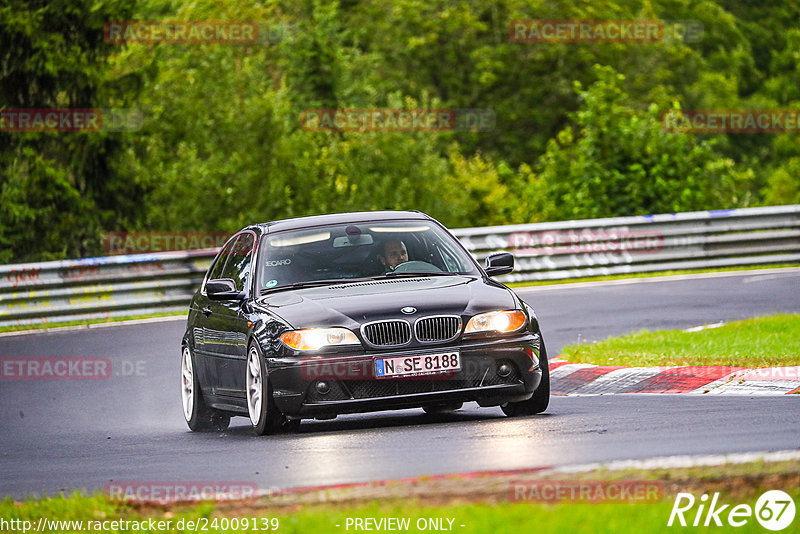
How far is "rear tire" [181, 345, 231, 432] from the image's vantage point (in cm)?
1247

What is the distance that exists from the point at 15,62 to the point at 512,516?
2735cm

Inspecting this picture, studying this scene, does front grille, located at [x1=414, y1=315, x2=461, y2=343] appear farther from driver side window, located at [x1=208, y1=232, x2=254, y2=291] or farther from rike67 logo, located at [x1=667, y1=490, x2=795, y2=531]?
rike67 logo, located at [x1=667, y1=490, x2=795, y2=531]

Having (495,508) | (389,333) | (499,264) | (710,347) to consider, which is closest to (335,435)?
(389,333)

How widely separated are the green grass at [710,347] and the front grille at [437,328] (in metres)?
3.31

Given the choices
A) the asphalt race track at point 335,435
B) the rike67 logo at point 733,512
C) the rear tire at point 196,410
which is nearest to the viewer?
the rike67 logo at point 733,512

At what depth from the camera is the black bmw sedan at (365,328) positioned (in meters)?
10.3

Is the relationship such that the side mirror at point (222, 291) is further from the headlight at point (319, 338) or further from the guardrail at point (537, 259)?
the guardrail at point (537, 259)

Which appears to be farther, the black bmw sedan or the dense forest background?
the dense forest background

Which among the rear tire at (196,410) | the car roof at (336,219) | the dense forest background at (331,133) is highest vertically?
the car roof at (336,219)

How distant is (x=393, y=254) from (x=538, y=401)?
61.7 inches

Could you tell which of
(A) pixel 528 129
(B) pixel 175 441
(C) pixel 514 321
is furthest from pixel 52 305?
(A) pixel 528 129

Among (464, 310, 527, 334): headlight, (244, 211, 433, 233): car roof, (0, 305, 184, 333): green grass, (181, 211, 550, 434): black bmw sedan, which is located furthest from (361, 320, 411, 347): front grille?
(0, 305, 184, 333): green grass

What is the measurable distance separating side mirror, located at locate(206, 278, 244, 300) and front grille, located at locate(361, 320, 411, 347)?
5.21ft

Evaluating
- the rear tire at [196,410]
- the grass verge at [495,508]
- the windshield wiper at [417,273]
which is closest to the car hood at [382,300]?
the windshield wiper at [417,273]
